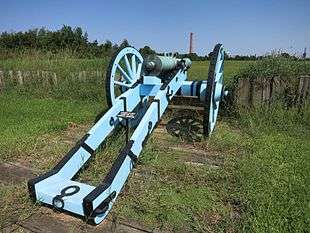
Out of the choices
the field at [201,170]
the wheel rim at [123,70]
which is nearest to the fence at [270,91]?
the field at [201,170]

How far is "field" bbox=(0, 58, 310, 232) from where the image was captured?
2.73 metres

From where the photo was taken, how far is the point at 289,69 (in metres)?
5.71

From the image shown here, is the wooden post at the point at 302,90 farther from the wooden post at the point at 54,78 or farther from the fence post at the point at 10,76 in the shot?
the fence post at the point at 10,76

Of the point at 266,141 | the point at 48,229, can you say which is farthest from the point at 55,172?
the point at 266,141

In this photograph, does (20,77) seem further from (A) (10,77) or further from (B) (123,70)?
(B) (123,70)

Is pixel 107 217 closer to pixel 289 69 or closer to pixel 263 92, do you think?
pixel 263 92

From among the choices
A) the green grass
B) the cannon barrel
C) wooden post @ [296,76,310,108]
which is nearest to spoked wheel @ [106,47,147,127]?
the cannon barrel

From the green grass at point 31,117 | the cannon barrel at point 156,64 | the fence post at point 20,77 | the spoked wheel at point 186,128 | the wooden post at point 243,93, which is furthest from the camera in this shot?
the fence post at point 20,77

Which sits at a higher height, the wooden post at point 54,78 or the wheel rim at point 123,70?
the wheel rim at point 123,70

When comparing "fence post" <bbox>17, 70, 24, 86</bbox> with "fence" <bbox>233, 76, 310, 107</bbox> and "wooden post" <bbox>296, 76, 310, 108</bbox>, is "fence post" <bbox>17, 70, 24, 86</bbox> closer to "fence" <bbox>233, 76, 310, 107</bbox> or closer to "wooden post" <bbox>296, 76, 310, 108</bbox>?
"fence" <bbox>233, 76, 310, 107</bbox>

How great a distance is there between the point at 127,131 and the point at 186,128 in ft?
5.46

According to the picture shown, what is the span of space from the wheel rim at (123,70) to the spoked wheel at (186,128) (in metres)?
0.90

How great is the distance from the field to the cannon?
0.69ft

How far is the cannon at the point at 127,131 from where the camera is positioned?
2.69 metres
